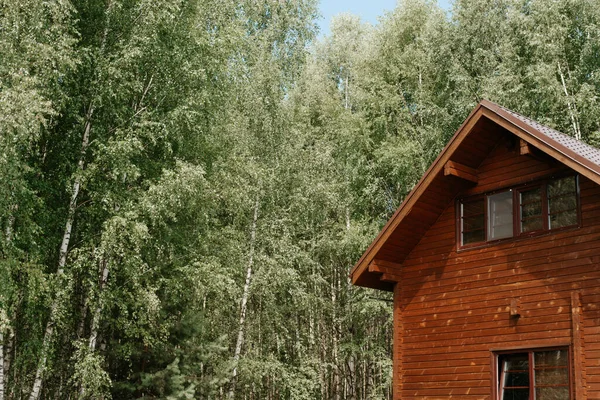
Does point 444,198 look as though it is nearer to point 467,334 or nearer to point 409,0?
point 467,334

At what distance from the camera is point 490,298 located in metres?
10.6

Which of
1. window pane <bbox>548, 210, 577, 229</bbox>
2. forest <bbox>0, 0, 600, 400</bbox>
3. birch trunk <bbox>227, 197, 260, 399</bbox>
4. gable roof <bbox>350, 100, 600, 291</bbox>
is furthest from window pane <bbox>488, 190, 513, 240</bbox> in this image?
birch trunk <bbox>227, 197, 260, 399</bbox>

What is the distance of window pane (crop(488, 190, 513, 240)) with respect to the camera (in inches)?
424

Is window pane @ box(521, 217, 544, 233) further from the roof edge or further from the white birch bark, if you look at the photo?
the white birch bark

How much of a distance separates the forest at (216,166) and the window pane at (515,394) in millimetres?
7027

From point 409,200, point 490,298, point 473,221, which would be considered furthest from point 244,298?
point 490,298

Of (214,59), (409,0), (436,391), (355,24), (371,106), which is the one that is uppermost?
(355,24)

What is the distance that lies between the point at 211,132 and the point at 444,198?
771 centimetres

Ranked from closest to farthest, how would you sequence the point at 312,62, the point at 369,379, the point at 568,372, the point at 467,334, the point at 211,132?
the point at 568,372 < the point at 467,334 < the point at 211,132 < the point at 369,379 < the point at 312,62

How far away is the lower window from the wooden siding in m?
0.18

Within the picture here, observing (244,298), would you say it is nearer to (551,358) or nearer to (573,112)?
(551,358)

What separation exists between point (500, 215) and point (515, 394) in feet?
9.46

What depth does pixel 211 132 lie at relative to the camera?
17.4m

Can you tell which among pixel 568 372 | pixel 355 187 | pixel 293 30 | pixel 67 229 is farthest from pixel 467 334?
pixel 293 30
